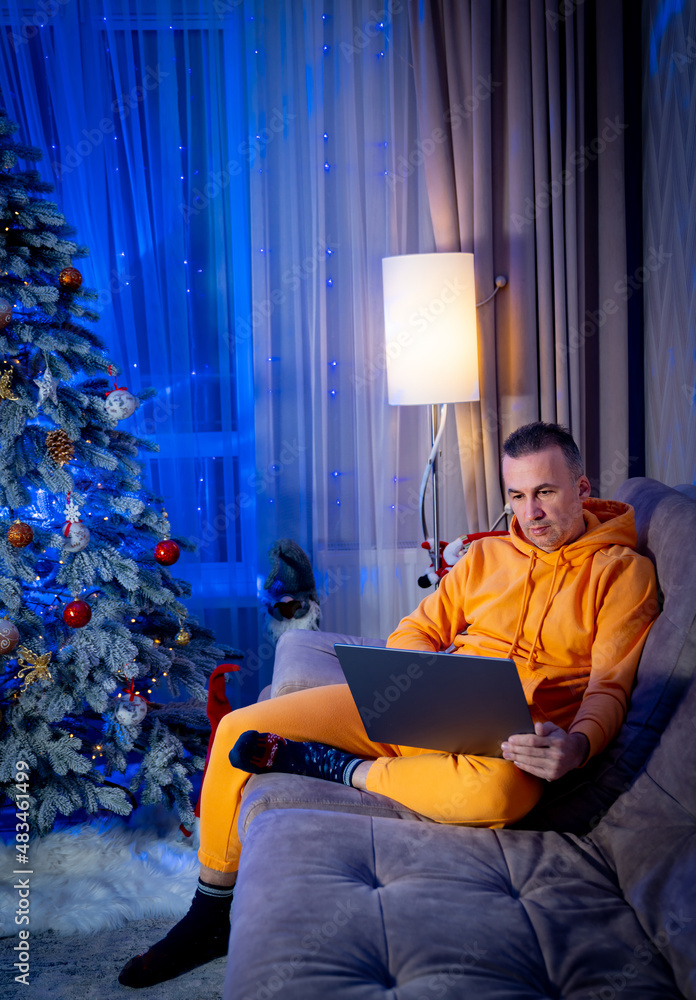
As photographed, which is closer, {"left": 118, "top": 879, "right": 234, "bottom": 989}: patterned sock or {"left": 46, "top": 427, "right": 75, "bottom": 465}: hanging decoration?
{"left": 118, "top": 879, "right": 234, "bottom": 989}: patterned sock

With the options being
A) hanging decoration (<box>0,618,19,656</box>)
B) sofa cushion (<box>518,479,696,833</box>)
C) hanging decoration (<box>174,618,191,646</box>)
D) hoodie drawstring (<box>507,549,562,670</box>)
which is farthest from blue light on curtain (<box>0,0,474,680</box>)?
sofa cushion (<box>518,479,696,833</box>)

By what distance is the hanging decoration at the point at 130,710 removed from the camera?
7.45 ft

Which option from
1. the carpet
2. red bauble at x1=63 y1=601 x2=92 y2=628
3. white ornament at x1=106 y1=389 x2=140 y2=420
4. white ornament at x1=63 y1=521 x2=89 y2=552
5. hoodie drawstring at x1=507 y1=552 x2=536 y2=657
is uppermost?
white ornament at x1=106 y1=389 x2=140 y2=420

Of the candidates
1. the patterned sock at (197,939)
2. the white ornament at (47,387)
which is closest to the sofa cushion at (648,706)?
the patterned sock at (197,939)

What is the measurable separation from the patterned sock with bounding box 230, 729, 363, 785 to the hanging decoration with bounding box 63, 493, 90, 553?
2.68ft

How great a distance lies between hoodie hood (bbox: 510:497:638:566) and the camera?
1718 mm

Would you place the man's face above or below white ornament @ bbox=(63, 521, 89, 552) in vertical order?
above

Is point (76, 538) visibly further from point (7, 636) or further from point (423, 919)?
point (423, 919)

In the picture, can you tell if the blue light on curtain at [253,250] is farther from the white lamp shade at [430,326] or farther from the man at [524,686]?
the man at [524,686]

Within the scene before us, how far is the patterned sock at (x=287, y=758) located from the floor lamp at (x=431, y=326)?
1295 mm

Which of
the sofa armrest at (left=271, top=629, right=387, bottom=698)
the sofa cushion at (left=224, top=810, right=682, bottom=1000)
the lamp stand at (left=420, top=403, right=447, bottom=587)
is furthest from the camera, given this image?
the lamp stand at (left=420, top=403, right=447, bottom=587)

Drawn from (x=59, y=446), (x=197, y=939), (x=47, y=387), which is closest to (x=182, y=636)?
(x=59, y=446)

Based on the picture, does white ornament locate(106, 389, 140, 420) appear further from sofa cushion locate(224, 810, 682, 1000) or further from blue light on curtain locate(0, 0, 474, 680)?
sofa cushion locate(224, 810, 682, 1000)

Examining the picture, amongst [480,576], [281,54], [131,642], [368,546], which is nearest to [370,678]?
[480,576]
